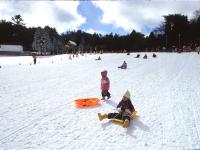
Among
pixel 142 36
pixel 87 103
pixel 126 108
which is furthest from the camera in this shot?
pixel 142 36

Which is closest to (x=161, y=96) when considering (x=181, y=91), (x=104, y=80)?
(x=181, y=91)

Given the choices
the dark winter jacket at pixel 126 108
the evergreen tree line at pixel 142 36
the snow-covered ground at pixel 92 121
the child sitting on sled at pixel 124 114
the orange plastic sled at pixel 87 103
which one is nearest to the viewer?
the snow-covered ground at pixel 92 121

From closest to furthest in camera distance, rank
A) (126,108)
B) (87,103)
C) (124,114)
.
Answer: (124,114) → (126,108) → (87,103)

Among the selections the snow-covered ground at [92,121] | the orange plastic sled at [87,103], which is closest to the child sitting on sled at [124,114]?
the snow-covered ground at [92,121]

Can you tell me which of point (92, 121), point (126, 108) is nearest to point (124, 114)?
point (126, 108)

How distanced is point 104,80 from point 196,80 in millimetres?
8445

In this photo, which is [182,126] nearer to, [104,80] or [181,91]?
[104,80]

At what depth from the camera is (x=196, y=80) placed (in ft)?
63.7

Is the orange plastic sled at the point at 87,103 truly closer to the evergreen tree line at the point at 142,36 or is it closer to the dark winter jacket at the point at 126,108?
the dark winter jacket at the point at 126,108

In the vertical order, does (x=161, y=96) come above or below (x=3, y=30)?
below

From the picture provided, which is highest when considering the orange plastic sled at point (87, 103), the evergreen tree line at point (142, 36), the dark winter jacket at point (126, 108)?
the evergreen tree line at point (142, 36)

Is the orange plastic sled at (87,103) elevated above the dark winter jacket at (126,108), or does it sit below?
below

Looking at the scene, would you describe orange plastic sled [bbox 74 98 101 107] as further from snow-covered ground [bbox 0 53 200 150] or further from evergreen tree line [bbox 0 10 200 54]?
evergreen tree line [bbox 0 10 200 54]

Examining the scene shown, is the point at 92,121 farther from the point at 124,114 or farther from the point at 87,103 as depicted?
the point at 87,103
